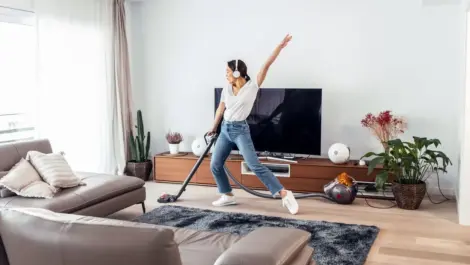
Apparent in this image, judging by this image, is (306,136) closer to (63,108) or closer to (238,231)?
(238,231)

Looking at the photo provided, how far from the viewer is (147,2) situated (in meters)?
6.40

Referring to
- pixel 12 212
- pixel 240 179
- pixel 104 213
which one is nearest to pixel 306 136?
pixel 240 179

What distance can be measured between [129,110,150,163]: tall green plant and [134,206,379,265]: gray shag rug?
154 centimetres

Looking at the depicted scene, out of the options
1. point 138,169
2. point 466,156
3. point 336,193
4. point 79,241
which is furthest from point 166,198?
point 79,241

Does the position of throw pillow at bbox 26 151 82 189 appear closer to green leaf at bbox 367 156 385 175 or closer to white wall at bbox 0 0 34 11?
white wall at bbox 0 0 34 11

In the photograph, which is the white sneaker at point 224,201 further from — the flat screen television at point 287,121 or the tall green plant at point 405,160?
the tall green plant at point 405,160

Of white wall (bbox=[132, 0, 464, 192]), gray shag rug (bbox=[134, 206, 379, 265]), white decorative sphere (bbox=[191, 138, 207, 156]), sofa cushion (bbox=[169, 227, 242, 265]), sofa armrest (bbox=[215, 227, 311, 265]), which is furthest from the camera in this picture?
white decorative sphere (bbox=[191, 138, 207, 156])

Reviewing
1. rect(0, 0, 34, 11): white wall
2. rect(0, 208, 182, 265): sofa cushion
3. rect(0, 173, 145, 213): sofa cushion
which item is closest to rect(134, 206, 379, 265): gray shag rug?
rect(0, 173, 145, 213): sofa cushion

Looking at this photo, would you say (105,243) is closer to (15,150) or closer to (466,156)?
(15,150)

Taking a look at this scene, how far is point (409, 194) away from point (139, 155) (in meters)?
3.31

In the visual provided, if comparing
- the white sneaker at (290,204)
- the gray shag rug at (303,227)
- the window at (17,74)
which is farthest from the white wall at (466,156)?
the window at (17,74)

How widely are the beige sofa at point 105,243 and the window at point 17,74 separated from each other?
3.31 m

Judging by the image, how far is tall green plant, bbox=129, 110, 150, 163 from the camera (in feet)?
20.0

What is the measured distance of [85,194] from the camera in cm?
380
